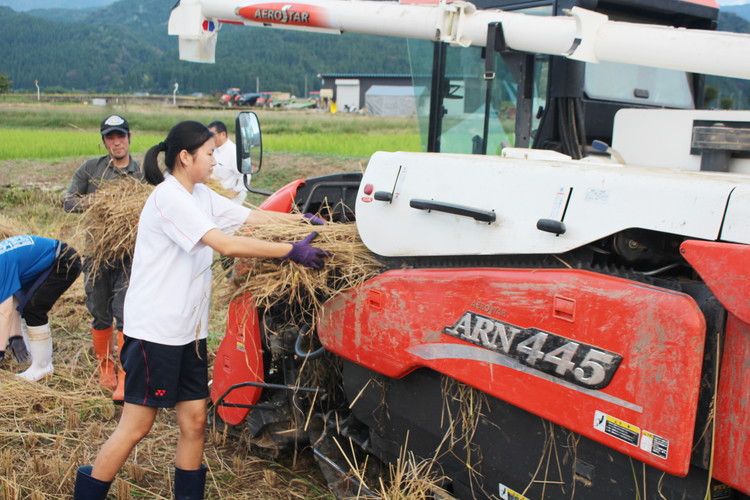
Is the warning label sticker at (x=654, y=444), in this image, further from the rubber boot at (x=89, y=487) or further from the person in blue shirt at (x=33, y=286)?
the person in blue shirt at (x=33, y=286)

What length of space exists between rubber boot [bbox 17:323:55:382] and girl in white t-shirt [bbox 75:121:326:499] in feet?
6.55

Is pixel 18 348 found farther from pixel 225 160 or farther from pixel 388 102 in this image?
pixel 388 102

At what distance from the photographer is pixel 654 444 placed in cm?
197

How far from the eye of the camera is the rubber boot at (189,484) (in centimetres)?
315

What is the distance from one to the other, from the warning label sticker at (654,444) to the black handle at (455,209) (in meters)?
0.79

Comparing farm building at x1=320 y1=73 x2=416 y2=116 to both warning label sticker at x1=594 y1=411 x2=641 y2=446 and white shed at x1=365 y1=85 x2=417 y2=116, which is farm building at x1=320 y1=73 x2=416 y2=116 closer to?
white shed at x1=365 y1=85 x2=417 y2=116

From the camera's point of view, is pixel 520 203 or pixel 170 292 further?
pixel 170 292

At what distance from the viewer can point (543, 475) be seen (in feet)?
7.72

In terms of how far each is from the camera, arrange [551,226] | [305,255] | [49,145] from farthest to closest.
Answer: [49,145] → [305,255] → [551,226]

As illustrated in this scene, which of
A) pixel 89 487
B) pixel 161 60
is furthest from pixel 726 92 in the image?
pixel 161 60

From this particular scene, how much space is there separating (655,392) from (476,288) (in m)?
0.66

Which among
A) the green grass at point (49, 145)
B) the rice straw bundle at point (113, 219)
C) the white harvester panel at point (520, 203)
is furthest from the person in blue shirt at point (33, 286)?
the green grass at point (49, 145)

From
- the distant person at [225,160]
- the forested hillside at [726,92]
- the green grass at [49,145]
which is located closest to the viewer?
the forested hillside at [726,92]

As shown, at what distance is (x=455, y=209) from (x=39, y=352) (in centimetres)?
351
